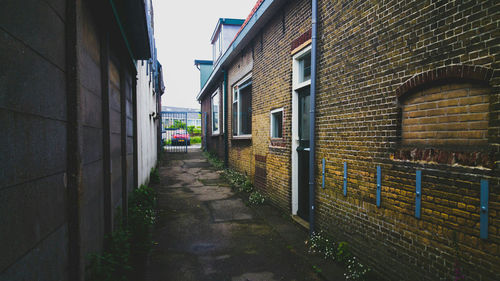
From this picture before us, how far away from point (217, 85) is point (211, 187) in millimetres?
6612

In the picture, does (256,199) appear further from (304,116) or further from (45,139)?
(45,139)

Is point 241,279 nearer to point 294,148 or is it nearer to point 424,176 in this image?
point 424,176

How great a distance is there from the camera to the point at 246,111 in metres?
9.48

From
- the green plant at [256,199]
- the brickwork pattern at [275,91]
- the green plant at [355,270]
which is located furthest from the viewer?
the green plant at [256,199]

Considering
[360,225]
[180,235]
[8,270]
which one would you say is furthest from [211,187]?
[8,270]

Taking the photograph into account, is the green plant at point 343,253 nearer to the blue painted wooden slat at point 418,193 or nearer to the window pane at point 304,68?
the blue painted wooden slat at point 418,193

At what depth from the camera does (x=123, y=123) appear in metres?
4.12

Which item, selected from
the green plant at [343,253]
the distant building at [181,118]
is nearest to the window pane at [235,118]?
the distant building at [181,118]

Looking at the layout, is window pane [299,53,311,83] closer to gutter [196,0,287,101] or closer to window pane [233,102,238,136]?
gutter [196,0,287,101]

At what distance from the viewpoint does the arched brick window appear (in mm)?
2305

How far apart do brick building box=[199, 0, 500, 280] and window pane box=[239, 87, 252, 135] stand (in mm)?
3669

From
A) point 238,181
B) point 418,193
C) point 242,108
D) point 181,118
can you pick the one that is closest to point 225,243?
point 418,193

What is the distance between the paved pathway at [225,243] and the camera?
Answer: 356 centimetres

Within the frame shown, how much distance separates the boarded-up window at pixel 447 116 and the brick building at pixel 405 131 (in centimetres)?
1
